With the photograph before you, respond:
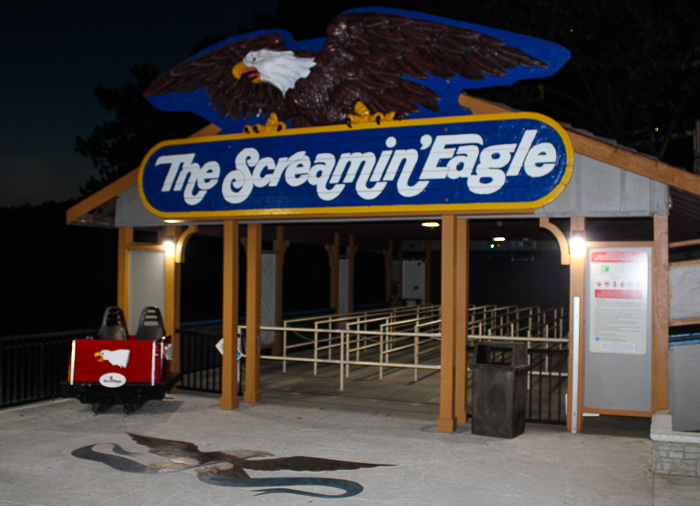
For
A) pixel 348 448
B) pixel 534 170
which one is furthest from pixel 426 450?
pixel 534 170

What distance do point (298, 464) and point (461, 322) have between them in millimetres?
2871

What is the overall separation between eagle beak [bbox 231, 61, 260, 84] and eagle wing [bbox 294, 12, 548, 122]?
67cm

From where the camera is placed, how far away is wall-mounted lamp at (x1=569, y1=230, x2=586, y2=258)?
728 cm

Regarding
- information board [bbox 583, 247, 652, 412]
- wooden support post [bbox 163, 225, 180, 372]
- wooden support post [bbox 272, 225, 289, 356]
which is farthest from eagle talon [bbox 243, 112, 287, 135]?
wooden support post [bbox 272, 225, 289, 356]

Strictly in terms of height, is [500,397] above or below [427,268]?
below

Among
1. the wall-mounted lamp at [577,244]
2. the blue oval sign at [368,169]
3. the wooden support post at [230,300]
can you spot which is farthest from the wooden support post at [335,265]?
the wall-mounted lamp at [577,244]

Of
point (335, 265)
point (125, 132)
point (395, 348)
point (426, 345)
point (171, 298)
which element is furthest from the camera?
point (125, 132)

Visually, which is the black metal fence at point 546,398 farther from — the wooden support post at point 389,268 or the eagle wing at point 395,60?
the wooden support post at point 389,268

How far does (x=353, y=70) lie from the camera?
25.8 feet

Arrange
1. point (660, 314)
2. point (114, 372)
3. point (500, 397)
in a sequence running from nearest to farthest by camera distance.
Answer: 1. point (660, 314)
2. point (500, 397)
3. point (114, 372)

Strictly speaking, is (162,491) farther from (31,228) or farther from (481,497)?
(31,228)

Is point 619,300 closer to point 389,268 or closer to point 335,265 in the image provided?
point 335,265

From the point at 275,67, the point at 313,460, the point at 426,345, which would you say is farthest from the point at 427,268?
the point at 313,460

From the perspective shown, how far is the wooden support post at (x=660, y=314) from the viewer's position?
696 cm
